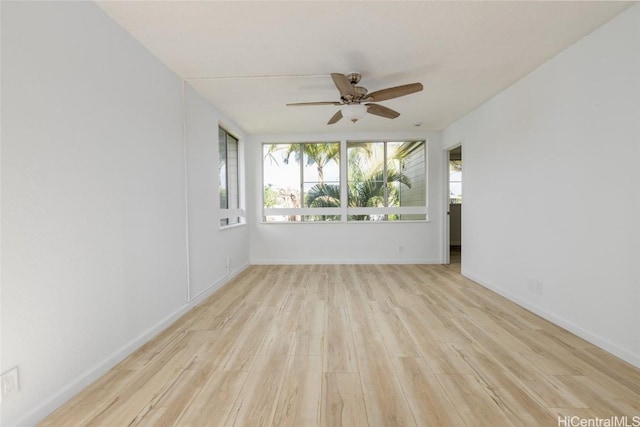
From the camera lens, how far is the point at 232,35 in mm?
2268

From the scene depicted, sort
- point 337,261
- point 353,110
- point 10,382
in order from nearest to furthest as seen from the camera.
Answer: point 10,382
point 353,110
point 337,261

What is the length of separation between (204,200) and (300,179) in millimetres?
2391

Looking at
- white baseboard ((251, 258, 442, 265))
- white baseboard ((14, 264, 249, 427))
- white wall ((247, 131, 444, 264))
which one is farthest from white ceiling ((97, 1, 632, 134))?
white baseboard ((251, 258, 442, 265))

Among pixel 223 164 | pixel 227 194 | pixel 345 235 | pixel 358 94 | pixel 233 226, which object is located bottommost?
pixel 345 235

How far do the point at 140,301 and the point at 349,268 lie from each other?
3361mm

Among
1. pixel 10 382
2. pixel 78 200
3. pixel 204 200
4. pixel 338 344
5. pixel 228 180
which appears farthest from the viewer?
pixel 228 180

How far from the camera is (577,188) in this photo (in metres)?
2.40

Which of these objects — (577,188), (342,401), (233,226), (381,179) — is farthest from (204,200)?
(577,188)

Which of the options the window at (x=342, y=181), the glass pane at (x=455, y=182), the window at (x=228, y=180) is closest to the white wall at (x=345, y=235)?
the window at (x=342, y=181)

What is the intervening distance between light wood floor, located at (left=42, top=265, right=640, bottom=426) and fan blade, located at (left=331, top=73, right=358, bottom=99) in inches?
81.1

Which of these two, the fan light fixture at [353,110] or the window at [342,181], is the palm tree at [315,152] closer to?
the window at [342,181]

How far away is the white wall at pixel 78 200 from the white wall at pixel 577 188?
341 centimetres

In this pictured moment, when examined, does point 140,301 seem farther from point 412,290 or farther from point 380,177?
point 380,177

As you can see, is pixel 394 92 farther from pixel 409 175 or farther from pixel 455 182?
pixel 455 182
